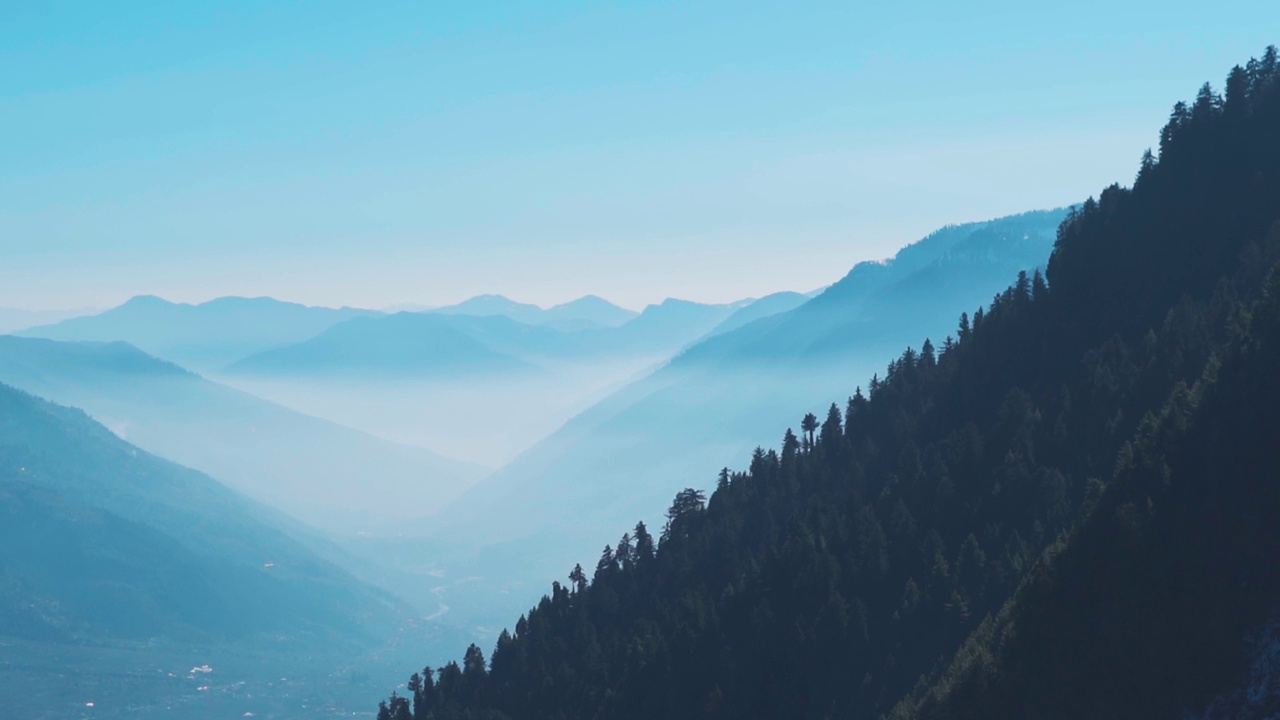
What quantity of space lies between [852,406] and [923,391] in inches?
618

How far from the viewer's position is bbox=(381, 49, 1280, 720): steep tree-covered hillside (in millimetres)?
69625

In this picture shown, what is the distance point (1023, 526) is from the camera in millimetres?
105000

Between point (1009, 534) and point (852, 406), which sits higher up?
point (852, 406)

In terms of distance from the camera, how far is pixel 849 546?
120250 mm

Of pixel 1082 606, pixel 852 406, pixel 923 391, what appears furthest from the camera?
pixel 852 406

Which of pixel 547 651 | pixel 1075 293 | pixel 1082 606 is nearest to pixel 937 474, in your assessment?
pixel 1075 293

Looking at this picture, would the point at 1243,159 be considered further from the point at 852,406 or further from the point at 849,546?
the point at 849,546

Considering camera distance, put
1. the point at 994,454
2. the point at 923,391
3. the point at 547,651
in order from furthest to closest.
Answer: the point at 923,391
the point at 547,651
the point at 994,454

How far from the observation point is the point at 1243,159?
14100 centimetres

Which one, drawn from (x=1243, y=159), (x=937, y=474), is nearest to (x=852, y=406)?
(x=937, y=474)

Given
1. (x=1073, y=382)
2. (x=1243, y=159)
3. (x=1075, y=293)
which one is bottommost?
(x=1073, y=382)

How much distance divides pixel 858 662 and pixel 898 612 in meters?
6.31

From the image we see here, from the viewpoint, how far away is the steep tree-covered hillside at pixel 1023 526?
2741 inches

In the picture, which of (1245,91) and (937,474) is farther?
(1245,91)
